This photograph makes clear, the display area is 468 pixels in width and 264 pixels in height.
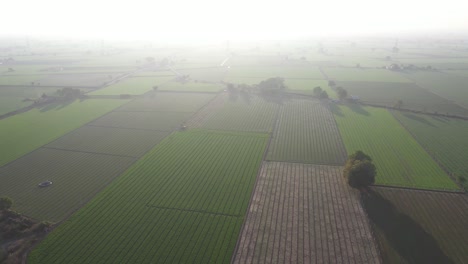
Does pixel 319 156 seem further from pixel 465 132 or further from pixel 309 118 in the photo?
pixel 465 132

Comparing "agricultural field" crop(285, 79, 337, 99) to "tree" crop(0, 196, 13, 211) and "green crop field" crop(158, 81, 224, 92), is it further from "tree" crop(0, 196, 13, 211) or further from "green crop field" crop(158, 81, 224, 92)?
"tree" crop(0, 196, 13, 211)

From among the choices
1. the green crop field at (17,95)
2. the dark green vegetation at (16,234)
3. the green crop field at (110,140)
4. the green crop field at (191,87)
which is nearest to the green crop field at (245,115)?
the green crop field at (110,140)

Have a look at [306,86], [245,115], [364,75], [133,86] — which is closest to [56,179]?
[245,115]

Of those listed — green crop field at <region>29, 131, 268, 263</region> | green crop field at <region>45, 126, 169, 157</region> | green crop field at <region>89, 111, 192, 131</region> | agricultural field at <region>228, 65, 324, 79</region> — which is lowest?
green crop field at <region>29, 131, 268, 263</region>

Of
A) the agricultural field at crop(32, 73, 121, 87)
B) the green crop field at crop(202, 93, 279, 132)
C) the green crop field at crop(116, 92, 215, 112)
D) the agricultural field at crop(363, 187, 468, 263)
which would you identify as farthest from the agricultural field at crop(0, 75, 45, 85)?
the agricultural field at crop(363, 187, 468, 263)

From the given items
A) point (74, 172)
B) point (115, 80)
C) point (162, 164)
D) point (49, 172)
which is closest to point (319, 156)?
point (162, 164)

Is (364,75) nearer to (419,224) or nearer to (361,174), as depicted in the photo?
(361,174)

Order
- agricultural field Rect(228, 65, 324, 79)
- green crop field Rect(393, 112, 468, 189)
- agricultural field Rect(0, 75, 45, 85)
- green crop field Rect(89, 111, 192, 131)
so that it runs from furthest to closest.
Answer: agricultural field Rect(228, 65, 324, 79) → agricultural field Rect(0, 75, 45, 85) → green crop field Rect(89, 111, 192, 131) → green crop field Rect(393, 112, 468, 189)
